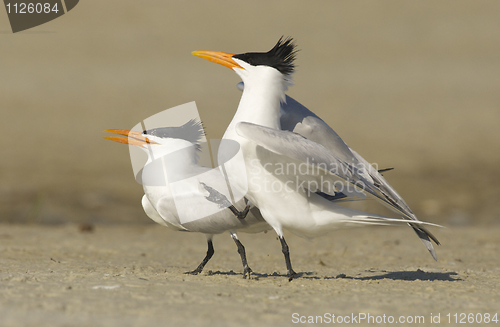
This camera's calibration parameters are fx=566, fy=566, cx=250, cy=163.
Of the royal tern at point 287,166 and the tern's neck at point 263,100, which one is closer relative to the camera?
the royal tern at point 287,166

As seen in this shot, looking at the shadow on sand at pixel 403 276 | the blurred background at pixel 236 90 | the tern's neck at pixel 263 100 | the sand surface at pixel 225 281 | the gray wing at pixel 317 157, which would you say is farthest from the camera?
the blurred background at pixel 236 90

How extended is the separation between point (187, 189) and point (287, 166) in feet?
3.89

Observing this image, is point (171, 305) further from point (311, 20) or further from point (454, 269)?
point (311, 20)

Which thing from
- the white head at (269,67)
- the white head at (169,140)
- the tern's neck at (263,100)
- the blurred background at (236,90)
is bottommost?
the blurred background at (236,90)

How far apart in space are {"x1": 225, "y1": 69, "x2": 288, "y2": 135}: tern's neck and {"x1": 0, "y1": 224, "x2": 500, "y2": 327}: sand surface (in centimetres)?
138

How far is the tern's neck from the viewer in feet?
16.0

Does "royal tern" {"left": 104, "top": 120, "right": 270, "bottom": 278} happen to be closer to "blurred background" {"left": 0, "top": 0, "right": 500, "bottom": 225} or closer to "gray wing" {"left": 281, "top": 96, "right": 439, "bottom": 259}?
"gray wing" {"left": 281, "top": 96, "right": 439, "bottom": 259}

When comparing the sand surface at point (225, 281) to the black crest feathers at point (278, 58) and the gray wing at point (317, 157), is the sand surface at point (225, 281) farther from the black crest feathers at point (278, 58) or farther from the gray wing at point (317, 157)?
the black crest feathers at point (278, 58)

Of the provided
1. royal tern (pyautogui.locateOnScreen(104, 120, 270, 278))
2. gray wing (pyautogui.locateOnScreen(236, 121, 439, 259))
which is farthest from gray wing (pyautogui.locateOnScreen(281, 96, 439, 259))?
royal tern (pyautogui.locateOnScreen(104, 120, 270, 278))

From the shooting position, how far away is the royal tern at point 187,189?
5.17 metres

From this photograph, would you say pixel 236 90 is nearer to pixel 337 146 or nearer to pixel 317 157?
pixel 337 146

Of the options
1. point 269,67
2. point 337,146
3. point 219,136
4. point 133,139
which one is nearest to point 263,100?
point 269,67

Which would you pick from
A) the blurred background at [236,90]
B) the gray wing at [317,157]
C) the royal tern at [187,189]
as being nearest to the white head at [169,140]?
the royal tern at [187,189]

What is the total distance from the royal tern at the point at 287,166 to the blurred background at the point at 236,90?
603 cm
